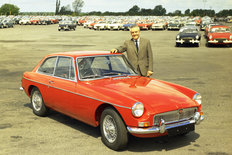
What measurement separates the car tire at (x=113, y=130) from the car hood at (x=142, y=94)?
0.22 meters

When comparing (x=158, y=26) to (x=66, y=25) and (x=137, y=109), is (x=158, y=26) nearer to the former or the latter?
(x=66, y=25)

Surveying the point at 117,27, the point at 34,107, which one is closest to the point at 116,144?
the point at 34,107

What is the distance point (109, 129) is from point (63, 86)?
1.45 metres

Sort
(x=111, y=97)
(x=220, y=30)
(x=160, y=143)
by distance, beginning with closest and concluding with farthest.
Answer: (x=111, y=97) → (x=160, y=143) → (x=220, y=30)

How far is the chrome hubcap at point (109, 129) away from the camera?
17.4ft

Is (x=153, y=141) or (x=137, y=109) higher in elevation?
(x=137, y=109)

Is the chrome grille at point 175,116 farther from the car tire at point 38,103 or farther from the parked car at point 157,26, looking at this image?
the parked car at point 157,26

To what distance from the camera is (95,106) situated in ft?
18.2

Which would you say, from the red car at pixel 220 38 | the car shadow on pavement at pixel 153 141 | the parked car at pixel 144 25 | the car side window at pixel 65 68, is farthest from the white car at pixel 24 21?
the car shadow on pavement at pixel 153 141

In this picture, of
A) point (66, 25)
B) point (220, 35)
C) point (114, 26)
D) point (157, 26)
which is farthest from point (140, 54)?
point (114, 26)

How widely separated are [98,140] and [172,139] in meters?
1.26

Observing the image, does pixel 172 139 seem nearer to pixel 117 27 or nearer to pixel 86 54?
A: pixel 86 54

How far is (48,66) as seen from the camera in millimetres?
7176

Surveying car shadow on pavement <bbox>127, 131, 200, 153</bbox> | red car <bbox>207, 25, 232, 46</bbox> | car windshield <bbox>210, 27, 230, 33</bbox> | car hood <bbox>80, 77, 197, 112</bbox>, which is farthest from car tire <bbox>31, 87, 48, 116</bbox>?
car windshield <bbox>210, 27, 230, 33</bbox>
